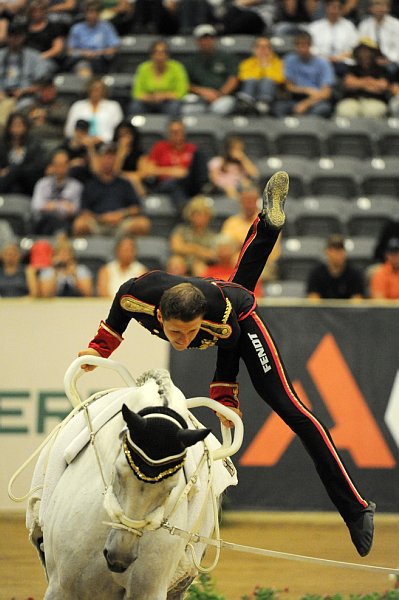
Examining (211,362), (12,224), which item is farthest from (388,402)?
(12,224)

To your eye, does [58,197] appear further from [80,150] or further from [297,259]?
[297,259]

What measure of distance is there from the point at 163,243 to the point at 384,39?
4.58m

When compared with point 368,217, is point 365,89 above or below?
above

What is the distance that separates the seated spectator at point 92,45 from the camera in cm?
1414

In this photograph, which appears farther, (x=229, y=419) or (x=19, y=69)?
(x=19, y=69)

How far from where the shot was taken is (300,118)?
13336 mm

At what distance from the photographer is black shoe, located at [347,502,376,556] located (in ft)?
16.8

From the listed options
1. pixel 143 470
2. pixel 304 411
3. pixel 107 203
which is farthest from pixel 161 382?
pixel 107 203

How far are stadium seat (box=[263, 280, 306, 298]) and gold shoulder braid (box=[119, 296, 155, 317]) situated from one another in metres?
5.79

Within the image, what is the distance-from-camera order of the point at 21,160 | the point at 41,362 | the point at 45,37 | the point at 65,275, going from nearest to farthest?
the point at 41,362 < the point at 65,275 < the point at 21,160 < the point at 45,37

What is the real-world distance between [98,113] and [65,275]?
10.4 ft

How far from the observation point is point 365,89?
1371 centimetres

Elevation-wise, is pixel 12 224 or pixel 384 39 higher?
pixel 384 39

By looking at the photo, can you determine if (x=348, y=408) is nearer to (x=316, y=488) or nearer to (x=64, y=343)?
(x=316, y=488)
